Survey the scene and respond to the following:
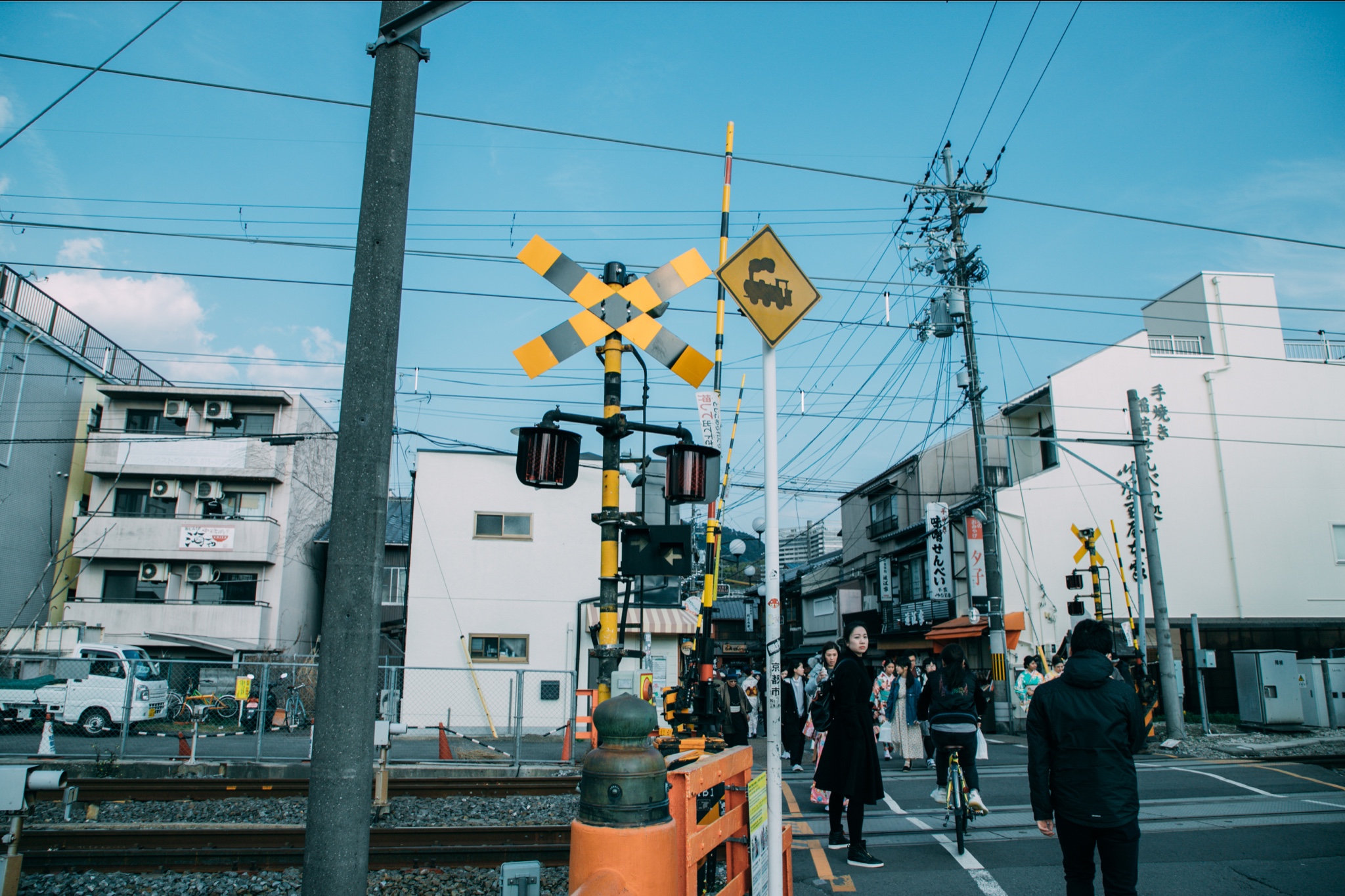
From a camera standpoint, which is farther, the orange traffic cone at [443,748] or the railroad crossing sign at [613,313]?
the orange traffic cone at [443,748]

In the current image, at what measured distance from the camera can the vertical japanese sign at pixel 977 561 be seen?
22.1 m

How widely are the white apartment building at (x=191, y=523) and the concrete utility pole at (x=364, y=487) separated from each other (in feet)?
83.3

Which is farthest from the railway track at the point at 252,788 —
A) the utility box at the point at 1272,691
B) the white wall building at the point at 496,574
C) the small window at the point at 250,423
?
the small window at the point at 250,423

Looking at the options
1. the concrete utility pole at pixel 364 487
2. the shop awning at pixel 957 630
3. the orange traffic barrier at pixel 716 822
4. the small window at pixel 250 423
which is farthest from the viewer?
the small window at pixel 250 423

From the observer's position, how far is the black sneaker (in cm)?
580

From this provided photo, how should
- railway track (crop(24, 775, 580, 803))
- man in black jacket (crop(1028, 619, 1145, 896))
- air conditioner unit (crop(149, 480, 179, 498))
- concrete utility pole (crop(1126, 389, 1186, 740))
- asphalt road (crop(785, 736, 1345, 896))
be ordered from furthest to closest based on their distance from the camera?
air conditioner unit (crop(149, 480, 179, 498)) → concrete utility pole (crop(1126, 389, 1186, 740)) → railway track (crop(24, 775, 580, 803)) → asphalt road (crop(785, 736, 1345, 896)) → man in black jacket (crop(1028, 619, 1145, 896))

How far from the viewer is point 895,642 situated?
103 feet

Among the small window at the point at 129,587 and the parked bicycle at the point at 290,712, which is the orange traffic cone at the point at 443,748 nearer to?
the parked bicycle at the point at 290,712

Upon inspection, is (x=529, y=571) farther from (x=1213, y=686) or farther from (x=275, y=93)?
(x=1213, y=686)

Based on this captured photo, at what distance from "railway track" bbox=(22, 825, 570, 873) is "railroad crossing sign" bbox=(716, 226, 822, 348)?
470cm

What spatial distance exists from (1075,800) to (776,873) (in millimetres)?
1626

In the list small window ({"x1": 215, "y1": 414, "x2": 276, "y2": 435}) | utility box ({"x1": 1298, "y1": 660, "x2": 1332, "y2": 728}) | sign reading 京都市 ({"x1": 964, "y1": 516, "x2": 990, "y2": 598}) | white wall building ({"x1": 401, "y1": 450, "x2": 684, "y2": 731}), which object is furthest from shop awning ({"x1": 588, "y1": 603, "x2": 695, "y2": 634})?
small window ({"x1": 215, "y1": 414, "x2": 276, "y2": 435})

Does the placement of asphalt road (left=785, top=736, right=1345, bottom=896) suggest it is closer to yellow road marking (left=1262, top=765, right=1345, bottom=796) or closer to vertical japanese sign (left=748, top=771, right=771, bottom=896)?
yellow road marking (left=1262, top=765, right=1345, bottom=796)

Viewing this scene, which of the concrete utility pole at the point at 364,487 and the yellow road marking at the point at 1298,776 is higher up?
the concrete utility pole at the point at 364,487
